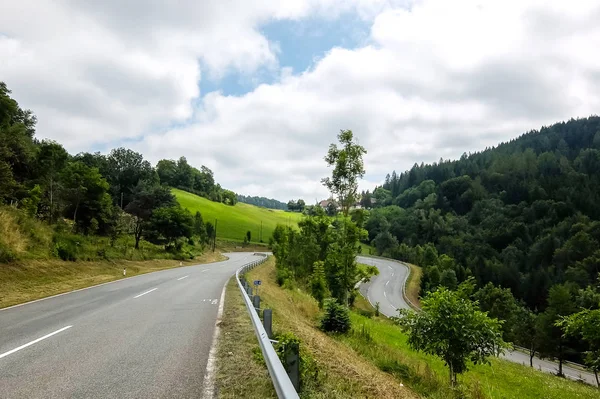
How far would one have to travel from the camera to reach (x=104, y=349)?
25.0 feet

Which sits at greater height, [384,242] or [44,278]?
[384,242]

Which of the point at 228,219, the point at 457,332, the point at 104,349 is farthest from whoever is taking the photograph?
the point at 228,219

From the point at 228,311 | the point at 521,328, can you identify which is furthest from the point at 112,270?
the point at 521,328

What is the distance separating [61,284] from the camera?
20453 mm

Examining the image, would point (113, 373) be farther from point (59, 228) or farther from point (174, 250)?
point (174, 250)

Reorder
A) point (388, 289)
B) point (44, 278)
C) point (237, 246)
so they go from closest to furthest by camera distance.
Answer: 1. point (44, 278)
2. point (388, 289)
3. point (237, 246)

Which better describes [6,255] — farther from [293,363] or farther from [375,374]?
[293,363]

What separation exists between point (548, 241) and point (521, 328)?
64914mm

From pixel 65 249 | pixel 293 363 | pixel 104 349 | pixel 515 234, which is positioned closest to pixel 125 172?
pixel 65 249

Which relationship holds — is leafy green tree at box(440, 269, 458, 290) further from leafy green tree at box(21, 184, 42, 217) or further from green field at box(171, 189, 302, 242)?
leafy green tree at box(21, 184, 42, 217)

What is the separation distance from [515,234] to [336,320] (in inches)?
5082

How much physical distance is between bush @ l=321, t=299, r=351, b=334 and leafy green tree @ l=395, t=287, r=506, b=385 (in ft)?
12.1

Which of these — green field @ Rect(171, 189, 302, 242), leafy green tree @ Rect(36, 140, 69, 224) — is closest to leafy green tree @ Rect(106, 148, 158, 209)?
green field @ Rect(171, 189, 302, 242)

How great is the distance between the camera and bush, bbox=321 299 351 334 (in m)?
15.0
